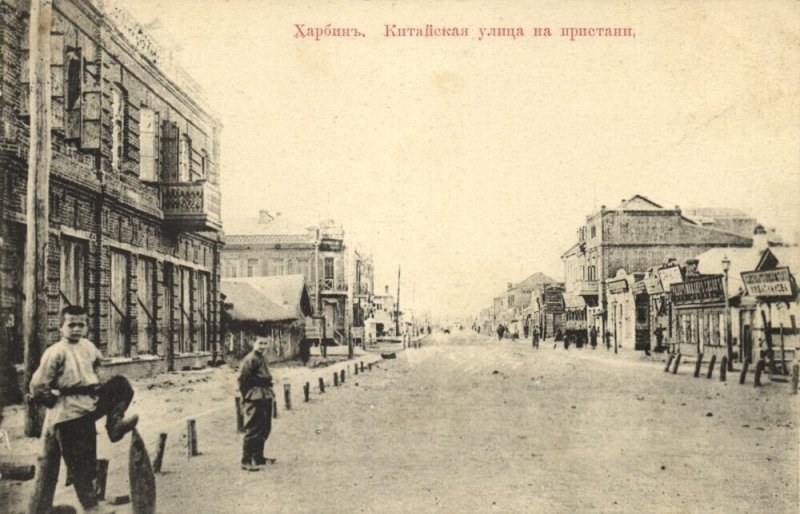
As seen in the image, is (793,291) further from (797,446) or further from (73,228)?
(73,228)

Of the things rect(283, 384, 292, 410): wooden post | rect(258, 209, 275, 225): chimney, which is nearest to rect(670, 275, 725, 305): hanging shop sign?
rect(283, 384, 292, 410): wooden post

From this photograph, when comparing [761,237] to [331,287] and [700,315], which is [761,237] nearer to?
[331,287]

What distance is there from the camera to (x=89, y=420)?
524 centimetres

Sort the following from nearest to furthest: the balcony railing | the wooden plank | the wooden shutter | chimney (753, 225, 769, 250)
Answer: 1. the wooden plank
2. the wooden shutter
3. chimney (753, 225, 769, 250)
4. the balcony railing

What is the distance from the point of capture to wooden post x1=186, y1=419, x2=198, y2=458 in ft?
23.0

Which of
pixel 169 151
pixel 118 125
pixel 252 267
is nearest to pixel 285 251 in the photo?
pixel 252 267

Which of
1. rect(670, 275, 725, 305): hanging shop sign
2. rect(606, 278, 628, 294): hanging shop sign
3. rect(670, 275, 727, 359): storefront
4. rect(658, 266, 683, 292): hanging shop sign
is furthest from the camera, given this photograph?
rect(606, 278, 628, 294): hanging shop sign

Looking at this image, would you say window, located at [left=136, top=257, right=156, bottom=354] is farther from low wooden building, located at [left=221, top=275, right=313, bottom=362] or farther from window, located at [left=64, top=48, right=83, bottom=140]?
window, located at [left=64, top=48, right=83, bottom=140]

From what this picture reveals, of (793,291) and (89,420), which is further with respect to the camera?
(793,291)

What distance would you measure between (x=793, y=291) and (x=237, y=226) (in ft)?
27.8

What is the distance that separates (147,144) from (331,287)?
533 cm

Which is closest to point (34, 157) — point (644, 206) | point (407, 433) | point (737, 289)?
point (407, 433)

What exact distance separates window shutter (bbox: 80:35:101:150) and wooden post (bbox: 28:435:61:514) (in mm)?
2870

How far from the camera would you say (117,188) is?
7.00 metres
